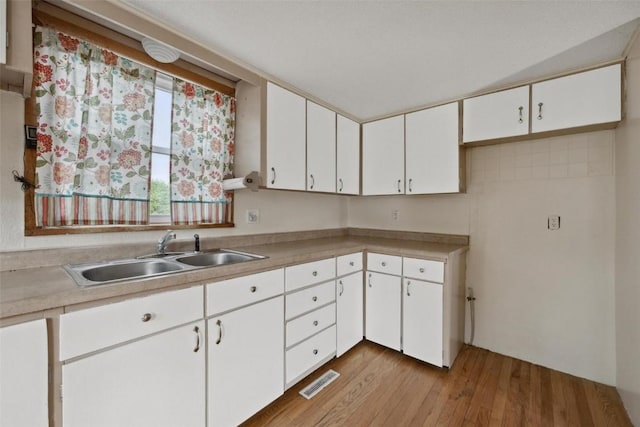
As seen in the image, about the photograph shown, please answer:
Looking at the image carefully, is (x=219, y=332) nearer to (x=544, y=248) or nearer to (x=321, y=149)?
(x=321, y=149)

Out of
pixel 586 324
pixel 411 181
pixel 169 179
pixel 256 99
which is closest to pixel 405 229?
pixel 411 181

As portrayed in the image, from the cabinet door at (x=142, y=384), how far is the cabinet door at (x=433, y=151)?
2.06 m

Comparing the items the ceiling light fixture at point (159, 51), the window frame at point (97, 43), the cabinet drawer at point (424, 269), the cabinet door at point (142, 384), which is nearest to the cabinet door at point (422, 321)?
the cabinet drawer at point (424, 269)

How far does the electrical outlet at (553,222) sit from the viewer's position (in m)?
2.01

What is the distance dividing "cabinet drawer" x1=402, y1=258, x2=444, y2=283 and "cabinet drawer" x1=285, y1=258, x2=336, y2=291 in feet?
1.96

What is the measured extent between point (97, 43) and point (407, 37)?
1.70 m

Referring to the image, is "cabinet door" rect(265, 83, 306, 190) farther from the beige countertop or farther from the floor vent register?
the floor vent register

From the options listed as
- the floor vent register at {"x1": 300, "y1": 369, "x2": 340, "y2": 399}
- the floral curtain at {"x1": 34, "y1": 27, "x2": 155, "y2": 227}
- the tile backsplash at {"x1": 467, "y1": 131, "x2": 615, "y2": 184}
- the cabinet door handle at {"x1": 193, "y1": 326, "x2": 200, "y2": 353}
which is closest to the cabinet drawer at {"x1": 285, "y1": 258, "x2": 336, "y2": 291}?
the cabinet door handle at {"x1": 193, "y1": 326, "x2": 200, "y2": 353}

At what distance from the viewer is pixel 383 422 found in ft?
5.07

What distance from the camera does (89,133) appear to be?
143 centimetres

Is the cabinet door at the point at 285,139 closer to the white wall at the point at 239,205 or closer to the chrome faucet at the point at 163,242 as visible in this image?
the white wall at the point at 239,205

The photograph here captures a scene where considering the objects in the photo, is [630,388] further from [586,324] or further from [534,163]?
[534,163]

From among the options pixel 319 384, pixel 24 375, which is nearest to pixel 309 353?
pixel 319 384

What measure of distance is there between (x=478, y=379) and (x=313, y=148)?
85.3 inches
